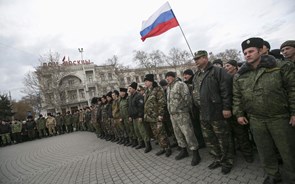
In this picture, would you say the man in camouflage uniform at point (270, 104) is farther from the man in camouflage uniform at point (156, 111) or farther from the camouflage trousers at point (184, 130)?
the man in camouflage uniform at point (156, 111)

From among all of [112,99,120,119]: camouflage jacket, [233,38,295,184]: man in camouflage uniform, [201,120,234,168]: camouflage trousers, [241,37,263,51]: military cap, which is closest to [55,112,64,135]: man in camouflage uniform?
[112,99,120,119]: camouflage jacket

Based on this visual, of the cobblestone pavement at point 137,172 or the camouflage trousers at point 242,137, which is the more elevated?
the camouflage trousers at point 242,137

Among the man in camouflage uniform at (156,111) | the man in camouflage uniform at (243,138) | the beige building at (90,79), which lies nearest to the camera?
the man in camouflage uniform at (243,138)

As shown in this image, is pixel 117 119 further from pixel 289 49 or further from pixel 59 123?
pixel 59 123

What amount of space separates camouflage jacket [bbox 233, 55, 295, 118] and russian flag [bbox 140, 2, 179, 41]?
4287 millimetres

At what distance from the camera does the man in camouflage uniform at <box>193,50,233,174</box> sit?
338 centimetres

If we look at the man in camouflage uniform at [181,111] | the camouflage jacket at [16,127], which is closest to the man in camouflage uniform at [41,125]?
the camouflage jacket at [16,127]

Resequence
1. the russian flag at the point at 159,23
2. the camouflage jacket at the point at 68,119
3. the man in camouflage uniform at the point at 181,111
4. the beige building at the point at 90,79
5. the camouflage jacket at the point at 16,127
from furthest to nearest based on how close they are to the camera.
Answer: the beige building at the point at 90,79 → the camouflage jacket at the point at 68,119 → the camouflage jacket at the point at 16,127 → the russian flag at the point at 159,23 → the man in camouflage uniform at the point at 181,111

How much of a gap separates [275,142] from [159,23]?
17.8ft

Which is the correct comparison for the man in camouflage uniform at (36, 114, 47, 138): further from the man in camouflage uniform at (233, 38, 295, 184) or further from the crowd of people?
the man in camouflage uniform at (233, 38, 295, 184)

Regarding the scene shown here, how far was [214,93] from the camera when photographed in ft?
11.4

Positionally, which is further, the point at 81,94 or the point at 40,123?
the point at 81,94

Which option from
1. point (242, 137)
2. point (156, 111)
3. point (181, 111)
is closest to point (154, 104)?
point (156, 111)

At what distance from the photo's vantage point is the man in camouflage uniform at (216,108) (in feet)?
11.1
